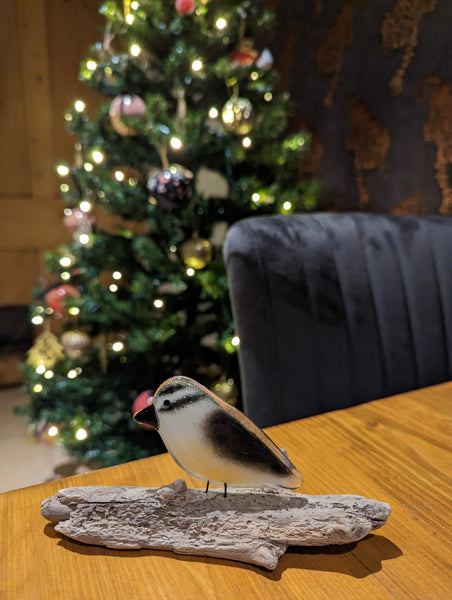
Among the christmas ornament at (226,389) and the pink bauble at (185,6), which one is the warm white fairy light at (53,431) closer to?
the christmas ornament at (226,389)

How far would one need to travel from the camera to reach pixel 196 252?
1456 millimetres

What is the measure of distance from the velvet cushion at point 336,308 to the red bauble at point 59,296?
839 mm

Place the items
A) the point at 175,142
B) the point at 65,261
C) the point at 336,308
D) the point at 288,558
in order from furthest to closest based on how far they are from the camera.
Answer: the point at 65,261, the point at 175,142, the point at 336,308, the point at 288,558

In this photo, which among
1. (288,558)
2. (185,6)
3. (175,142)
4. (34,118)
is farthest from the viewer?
(34,118)

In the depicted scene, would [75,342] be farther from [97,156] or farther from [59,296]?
[97,156]

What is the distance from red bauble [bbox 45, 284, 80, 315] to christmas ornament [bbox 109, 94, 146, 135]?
24.5 inches

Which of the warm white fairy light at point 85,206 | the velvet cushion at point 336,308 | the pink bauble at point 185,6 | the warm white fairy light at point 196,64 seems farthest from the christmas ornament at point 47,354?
the pink bauble at point 185,6

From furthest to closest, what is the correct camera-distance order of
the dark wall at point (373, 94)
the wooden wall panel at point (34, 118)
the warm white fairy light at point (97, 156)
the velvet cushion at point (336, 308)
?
the wooden wall panel at point (34, 118), the warm white fairy light at point (97, 156), the dark wall at point (373, 94), the velvet cushion at point (336, 308)

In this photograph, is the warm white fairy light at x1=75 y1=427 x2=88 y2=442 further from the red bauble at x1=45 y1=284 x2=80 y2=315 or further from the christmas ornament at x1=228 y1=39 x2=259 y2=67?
the christmas ornament at x1=228 y1=39 x2=259 y2=67

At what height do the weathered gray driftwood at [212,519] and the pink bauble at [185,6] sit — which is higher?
the pink bauble at [185,6]

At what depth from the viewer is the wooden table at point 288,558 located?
365 millimetres

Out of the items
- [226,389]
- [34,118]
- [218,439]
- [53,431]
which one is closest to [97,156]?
[226,389]

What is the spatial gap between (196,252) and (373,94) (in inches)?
35.6

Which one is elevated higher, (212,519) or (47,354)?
(212,519)
